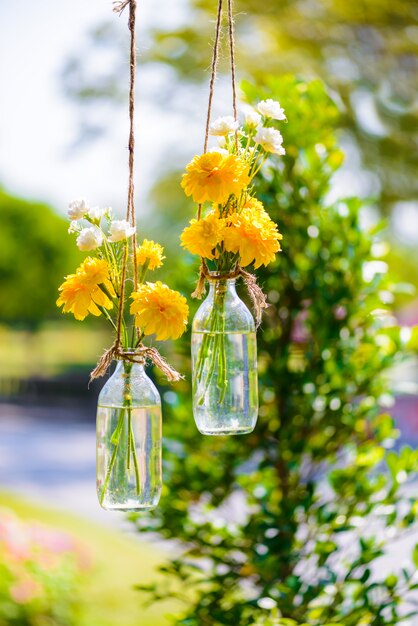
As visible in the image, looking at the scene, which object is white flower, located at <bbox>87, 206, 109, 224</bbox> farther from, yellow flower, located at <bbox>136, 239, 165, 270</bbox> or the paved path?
the paved path

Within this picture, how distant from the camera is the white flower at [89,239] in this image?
1.07 meters

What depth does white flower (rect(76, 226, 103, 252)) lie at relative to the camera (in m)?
1.07

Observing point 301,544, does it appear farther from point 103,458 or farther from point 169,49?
point 169,49

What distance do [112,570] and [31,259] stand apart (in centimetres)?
1689

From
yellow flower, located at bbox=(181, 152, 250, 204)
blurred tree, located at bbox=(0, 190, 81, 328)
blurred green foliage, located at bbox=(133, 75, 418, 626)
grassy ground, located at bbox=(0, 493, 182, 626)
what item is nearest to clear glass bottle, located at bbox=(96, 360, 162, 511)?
yellow flower, located at bbox=(181, 152, 250, 204)


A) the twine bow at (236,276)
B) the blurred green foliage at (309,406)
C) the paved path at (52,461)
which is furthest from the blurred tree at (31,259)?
the twine bow at (236,276)

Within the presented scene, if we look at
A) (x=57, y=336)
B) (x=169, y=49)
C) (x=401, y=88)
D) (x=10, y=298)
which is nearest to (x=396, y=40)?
(x=401, y=88)

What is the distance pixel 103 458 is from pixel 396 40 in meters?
8.58

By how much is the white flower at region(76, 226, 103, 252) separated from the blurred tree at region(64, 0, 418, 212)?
25.8 feet

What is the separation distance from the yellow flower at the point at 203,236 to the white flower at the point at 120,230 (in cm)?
7

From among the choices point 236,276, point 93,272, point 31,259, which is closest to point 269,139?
point 236,276

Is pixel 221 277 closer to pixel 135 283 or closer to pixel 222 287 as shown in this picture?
pixel 222 287

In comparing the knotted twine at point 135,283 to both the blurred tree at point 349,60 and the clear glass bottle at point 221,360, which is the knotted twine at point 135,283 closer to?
the clear glass bottle at point 221,360

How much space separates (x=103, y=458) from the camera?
41.6 inches
